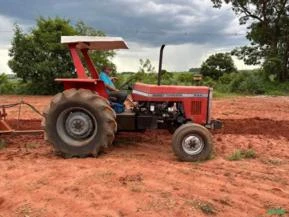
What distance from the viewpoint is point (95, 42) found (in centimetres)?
907

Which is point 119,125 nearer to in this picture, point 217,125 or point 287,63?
point 217,125

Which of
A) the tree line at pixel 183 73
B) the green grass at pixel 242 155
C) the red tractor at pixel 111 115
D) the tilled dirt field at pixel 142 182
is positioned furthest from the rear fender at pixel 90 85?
the tree line at pixel 183 73

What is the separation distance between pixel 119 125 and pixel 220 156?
6.19 ft

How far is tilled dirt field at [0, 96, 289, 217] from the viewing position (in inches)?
226

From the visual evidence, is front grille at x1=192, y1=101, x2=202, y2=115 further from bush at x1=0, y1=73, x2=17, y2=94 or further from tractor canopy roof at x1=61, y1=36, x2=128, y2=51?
bush at x1=0, y1=73, x2=17, y2=94

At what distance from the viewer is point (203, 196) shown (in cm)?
616

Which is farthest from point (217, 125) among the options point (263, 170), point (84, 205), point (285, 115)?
point (285, 115)

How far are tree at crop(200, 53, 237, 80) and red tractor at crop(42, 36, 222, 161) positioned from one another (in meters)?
28.9

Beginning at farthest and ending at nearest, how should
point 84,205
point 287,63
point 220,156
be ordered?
point 287,63 < point 220,156 < point 84,205

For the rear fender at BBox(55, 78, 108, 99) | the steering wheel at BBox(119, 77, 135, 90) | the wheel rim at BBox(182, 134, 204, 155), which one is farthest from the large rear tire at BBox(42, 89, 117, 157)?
the wheel rim at BBox(182, 134, 204, 155)

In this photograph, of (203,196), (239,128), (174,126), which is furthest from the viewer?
(239,128)

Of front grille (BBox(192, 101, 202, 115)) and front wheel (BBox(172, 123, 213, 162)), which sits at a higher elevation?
front grille (BBox(192, 101, 202, 115))

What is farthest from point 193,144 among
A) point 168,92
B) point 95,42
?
point 95,42

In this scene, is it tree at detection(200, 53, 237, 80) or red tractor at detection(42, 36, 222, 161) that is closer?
red tractor at detection(42, 36, 222, 161)
